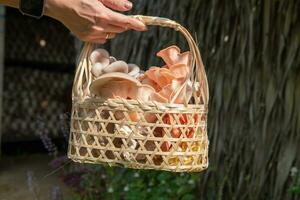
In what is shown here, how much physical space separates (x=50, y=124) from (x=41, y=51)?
0.66 m

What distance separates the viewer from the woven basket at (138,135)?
65.6 inches

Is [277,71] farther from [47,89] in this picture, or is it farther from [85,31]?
[47,89]

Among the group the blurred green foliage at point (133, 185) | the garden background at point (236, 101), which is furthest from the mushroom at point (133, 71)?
the blurred green foliage at point (133, 185)

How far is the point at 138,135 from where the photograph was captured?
166 centimetres

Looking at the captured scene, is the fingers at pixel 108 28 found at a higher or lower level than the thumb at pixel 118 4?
lower

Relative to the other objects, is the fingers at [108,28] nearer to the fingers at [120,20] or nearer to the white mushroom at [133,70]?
the fingers at [120,20]

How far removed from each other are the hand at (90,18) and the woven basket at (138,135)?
0.55ft

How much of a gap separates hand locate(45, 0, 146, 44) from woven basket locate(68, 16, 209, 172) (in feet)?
0.55

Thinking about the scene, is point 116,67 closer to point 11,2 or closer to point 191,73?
point 191,73

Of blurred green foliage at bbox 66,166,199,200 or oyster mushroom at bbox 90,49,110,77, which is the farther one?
blurred green foliage at bbox 66,166,199,200

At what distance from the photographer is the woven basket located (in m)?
1.67

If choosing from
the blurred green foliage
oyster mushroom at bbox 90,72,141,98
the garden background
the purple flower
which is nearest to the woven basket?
oyster mushroom at bbox 90,72,141,98

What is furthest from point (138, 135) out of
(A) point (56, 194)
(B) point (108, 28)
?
(A) point (56, 194)

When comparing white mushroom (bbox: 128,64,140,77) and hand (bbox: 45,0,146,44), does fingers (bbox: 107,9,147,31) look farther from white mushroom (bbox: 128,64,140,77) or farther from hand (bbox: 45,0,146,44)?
white mushroom (bbox: 128,64,140,77)
